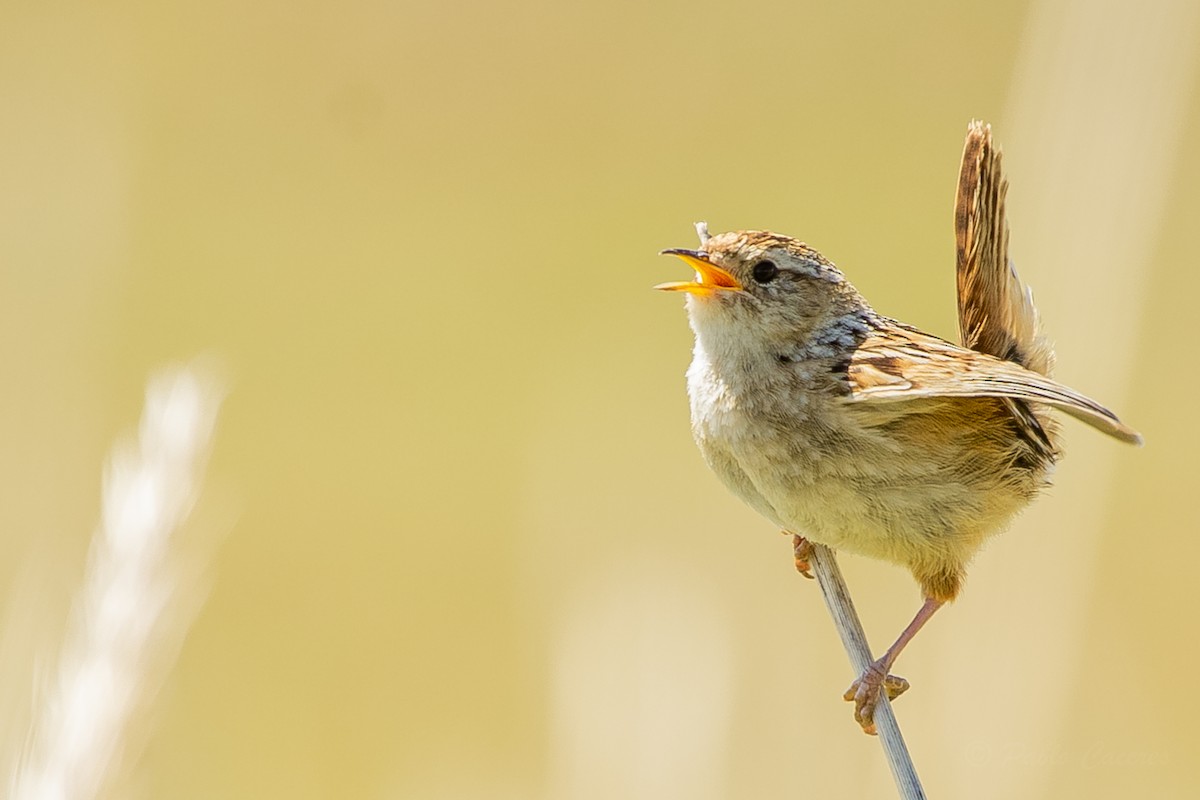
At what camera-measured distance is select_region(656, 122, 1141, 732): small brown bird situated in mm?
2619

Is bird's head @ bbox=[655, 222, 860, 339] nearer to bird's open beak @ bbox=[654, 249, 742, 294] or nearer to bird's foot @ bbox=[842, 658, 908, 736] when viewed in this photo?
bird's open beak @ bbox=[654, 249, 742, 294]

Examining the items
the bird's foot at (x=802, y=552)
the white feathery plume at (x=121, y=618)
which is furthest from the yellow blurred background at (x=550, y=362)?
the bird's foot at (x=802, y=552)

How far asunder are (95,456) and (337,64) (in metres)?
4.99

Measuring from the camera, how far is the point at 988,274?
2959 millimetres

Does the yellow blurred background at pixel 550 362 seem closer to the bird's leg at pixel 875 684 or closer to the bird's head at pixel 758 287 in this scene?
the bird's leg at pixel 875 684

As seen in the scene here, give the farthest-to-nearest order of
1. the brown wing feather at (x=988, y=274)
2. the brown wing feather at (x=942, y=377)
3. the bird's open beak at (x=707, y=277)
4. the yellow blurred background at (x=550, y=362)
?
the yellow blurred background at (x=550, y=362), the brown wing feather at (x=988, y=274), the bird's open beak at (x=707, y=277), the brown wing feather at (x=942, y=377)

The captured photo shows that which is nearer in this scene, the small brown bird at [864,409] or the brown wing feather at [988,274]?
the small brown bird at [864,409]

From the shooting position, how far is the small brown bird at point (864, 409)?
2.62 metres

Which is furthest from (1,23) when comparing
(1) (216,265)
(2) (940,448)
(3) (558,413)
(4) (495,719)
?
(2) (940,448)

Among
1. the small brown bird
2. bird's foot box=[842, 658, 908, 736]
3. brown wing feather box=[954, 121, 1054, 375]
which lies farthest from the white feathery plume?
brown wing feather box=[954, 121, 1054, 375]

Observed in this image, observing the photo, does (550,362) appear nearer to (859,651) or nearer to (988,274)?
(988,274)

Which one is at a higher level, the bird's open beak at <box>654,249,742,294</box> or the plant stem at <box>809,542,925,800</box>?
the bird's open beak at <box>654,249,742,294</box>

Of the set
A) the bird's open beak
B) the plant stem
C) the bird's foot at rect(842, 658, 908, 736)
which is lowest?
the bird's foot at rect(842, 658, 908, 736)

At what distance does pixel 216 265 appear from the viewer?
26.8ft
